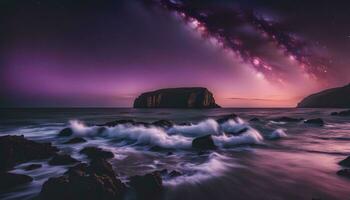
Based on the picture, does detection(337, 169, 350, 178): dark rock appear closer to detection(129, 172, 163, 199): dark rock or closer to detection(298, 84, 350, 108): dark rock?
detection(129, 172, 163, 199): dark rock

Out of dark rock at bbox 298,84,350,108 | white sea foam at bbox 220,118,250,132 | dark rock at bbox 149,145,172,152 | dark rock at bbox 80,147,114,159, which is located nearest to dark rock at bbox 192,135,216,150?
dark rock at bbox 149,145,172,152

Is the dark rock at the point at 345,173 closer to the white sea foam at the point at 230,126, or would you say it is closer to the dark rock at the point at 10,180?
the dark rock at the point at 10,180

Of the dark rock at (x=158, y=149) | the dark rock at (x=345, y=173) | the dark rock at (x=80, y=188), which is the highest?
the dark rock at (x=80, y=188)

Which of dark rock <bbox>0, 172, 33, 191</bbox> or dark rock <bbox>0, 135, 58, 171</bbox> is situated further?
dark rock <bbox>0, 135, 58, 171</bbox>

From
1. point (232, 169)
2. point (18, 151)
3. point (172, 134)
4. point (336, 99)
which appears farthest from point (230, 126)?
point (336, 99)

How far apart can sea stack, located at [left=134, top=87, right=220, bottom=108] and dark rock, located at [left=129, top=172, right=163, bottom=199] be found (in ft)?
455

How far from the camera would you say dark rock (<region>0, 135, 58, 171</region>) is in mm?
8422

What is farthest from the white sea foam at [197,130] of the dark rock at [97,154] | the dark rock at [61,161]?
the dark rock at [61,161]

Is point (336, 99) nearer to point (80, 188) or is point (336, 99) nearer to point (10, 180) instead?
point (80, 188)

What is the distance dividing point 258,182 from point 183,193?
8.48ft

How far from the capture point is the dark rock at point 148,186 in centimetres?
552

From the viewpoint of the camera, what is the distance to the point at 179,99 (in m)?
154

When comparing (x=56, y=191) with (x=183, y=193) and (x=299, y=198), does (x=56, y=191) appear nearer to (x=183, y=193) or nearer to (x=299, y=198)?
(x=183, y=193)

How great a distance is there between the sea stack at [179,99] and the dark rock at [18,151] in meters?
135
